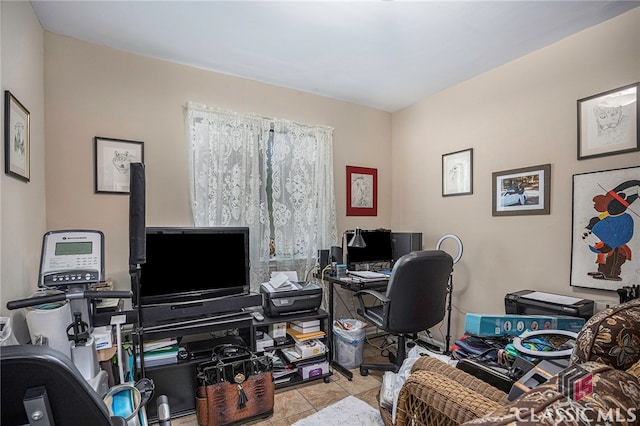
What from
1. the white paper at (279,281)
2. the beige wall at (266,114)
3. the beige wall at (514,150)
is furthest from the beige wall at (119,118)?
the beige wall at (514,150)

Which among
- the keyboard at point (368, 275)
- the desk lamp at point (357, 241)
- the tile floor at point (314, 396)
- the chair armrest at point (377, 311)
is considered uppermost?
the desk lamp at point (357, 241)

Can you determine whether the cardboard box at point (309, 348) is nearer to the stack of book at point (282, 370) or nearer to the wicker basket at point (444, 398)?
the stack of book at point (282, 370)

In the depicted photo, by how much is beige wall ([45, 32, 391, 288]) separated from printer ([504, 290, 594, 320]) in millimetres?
2494

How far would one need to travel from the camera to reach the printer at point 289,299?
246 cm

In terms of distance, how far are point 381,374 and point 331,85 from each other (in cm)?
265

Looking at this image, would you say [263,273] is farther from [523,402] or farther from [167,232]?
[523,402]

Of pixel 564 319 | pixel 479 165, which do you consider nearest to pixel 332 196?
pixel 479 165

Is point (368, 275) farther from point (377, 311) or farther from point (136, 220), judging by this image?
point (136, 220)

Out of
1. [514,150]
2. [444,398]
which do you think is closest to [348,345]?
[444,398]

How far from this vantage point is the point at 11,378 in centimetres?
67

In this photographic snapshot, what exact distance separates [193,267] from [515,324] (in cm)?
215

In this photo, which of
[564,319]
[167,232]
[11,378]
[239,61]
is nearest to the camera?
[11,378]

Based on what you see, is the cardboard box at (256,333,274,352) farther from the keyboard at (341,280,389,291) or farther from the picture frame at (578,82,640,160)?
the picture frame at (578,82,640,160)

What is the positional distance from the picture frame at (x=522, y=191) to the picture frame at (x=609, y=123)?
0.29 meters
